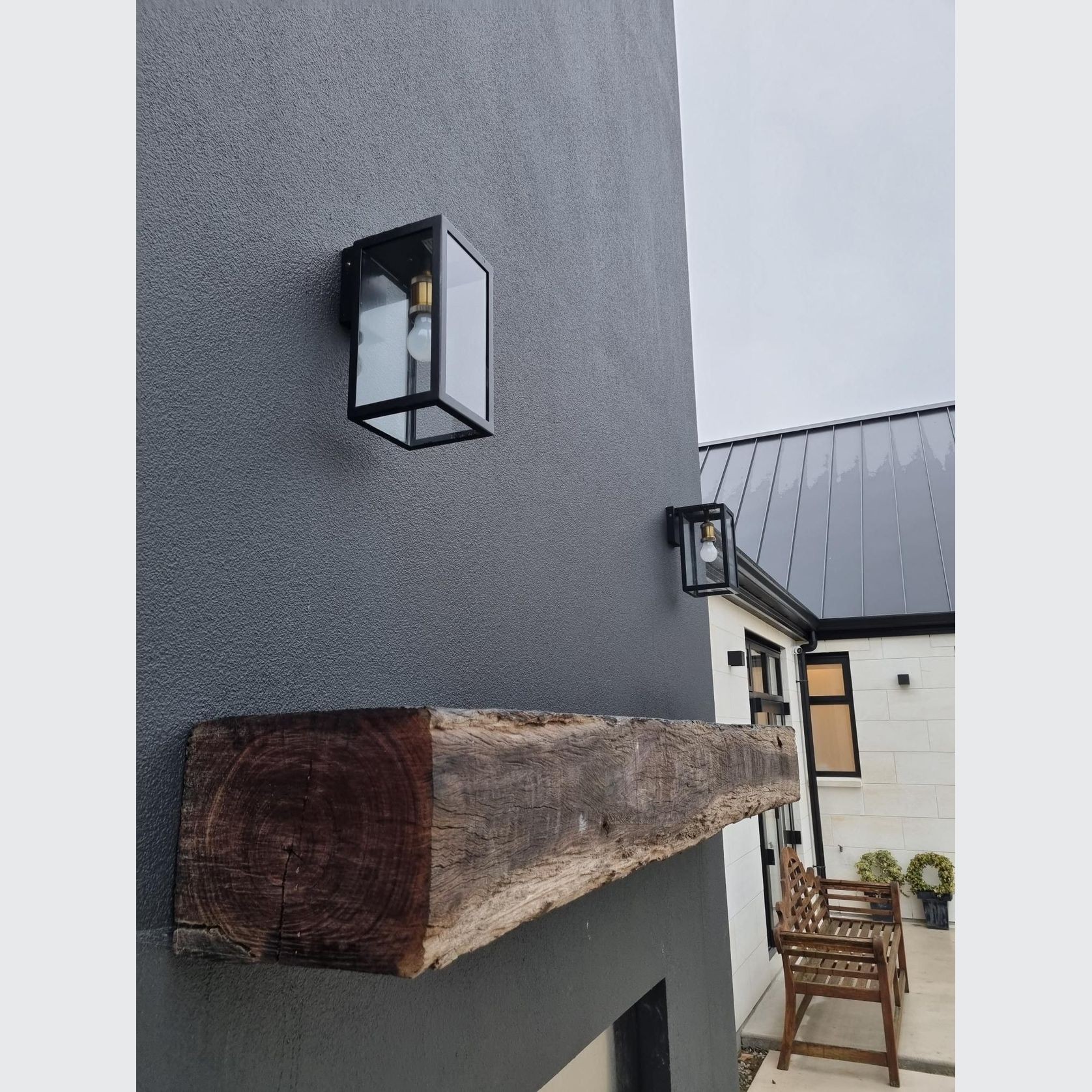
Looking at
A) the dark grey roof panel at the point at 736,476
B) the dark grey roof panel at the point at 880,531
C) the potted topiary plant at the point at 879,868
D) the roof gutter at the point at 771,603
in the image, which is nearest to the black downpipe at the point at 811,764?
the roof gutter at the point at 771,603

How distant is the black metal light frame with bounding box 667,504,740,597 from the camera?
247 cm

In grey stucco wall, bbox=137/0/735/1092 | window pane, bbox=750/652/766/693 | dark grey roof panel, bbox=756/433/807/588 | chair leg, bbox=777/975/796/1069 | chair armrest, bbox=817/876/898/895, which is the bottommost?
chair leg, bbox=777/975/796/1069

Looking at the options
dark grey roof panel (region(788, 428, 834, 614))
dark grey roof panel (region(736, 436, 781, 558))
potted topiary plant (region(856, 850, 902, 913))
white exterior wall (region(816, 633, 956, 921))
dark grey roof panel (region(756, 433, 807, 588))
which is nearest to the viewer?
potted topiary plant (region(856, 850, 902, 913))

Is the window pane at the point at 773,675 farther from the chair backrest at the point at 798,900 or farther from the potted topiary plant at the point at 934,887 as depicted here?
the potted topiary plant at the point at 934,887

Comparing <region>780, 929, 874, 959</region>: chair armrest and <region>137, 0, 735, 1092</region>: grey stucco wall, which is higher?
<region>137, 0, 735, 1092</region>: grey stucco wall

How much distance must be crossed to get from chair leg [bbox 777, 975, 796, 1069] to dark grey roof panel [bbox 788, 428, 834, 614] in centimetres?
376

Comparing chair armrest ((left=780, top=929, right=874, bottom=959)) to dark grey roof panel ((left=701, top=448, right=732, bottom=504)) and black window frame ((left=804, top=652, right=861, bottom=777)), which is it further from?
dark grey roof panel ((left=701, top=448, right=732, bottom=504))

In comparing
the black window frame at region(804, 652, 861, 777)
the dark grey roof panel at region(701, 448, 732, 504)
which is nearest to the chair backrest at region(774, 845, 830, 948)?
the black window frame at region(804, 652, 861, 777)

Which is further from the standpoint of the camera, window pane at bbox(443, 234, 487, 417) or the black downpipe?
the black downpipe

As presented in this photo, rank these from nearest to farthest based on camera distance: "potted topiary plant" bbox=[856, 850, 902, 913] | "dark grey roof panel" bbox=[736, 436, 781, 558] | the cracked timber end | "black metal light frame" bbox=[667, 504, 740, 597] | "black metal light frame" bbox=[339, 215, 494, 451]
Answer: the cracked timber end, "black metal light frame" bbox=[339, 215, 494, 451], "black metal light frame" bbox=[667, 504, 740, 597], "potted topiary plant" bbox=[856, 850, 902, 913], "dark grey roof panel" bbox=[736, 436, 781, 558]

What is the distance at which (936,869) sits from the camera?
637cm

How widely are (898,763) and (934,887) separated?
992mm
